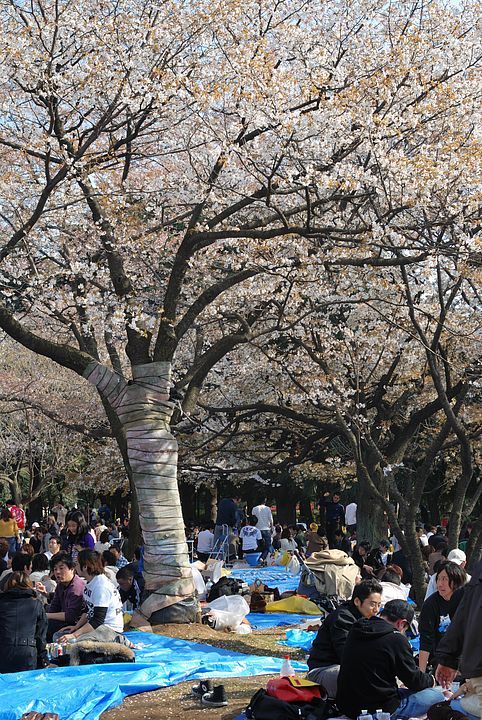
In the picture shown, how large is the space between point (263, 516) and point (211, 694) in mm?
14348

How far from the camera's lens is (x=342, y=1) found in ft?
38.2

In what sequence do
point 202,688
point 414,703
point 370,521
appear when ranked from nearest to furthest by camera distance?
point 414,703, point 202,688, point 370,521

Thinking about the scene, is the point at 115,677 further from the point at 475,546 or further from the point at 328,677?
the point at 475,546

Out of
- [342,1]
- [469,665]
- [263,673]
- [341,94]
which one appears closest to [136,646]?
[263,673]

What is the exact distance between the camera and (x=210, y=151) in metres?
10.9

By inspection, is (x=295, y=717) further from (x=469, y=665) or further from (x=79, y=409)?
(x=79, y=409)

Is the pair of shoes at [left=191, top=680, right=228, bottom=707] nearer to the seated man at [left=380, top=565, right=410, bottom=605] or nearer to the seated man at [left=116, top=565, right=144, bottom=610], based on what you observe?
the seated man at [left=380, top=565, right=410, bottom=605]

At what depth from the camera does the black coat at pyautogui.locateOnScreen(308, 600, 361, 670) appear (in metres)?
6.03

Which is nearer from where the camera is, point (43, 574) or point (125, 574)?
point (125, 574)

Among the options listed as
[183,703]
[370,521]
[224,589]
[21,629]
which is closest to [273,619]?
[224,589]

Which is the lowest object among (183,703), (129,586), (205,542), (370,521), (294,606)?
(183,703)

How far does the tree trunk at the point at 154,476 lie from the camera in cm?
985

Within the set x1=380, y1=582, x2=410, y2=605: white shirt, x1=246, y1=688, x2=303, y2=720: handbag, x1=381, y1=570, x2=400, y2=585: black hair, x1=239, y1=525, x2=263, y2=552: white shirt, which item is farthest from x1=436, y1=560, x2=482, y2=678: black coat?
x1=239, y1=525, x2=263, y2=552: white shirt

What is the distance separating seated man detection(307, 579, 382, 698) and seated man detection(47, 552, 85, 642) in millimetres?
2854
